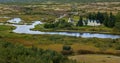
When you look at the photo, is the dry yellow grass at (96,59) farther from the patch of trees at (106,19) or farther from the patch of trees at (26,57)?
the patch of trees at (106,19)

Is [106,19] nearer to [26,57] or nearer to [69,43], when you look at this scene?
[69,43]

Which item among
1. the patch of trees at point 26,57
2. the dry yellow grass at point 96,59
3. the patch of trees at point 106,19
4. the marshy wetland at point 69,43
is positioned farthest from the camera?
the patch of trees at point 106,19

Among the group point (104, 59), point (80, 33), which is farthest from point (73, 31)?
point (104, 59)

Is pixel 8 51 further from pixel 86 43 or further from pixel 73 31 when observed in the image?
pixel 73 31

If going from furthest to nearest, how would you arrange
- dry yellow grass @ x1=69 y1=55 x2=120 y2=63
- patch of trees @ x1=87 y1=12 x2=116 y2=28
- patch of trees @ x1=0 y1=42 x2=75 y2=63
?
patch of trees @ x1=87 y1=12 x2=116 y2=28 < dry yellow grass @ x1=69 y1=55 x2=120 y2=63 < patch of trees @ x1=0 y1=42 x2=75 y2=63

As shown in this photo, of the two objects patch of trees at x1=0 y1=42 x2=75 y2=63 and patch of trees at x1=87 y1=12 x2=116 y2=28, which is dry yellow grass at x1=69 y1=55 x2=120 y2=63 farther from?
patch of trees at x1=87 y1=12 x2=116 y2=28

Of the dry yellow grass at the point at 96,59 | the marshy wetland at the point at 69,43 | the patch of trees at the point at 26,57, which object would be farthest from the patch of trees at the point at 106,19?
the patch of trees at the point at 26,57

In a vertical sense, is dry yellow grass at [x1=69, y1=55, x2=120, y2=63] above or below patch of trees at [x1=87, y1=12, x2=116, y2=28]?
above

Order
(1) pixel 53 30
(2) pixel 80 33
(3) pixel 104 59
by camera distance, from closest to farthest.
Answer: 1. (3) pixel 104 59
2. (2) pixel 80 33
3. (1) pixel 53 30

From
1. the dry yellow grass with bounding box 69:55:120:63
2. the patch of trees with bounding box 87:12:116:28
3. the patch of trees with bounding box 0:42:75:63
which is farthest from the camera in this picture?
the patch of trees with bounding box 87:12:116:28

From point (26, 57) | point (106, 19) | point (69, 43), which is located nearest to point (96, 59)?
point (26, 57)

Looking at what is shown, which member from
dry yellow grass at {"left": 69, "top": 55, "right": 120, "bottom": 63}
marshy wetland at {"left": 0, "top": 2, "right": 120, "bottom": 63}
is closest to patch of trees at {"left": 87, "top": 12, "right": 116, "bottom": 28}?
marshy wetland at {"left": 0, "top": 2, "right": 120, "bottom": 63}
